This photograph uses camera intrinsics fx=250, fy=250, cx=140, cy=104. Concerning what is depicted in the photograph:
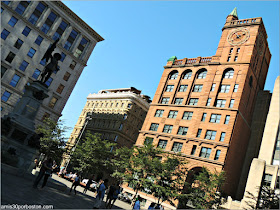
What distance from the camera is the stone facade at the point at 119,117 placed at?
69.7 metres

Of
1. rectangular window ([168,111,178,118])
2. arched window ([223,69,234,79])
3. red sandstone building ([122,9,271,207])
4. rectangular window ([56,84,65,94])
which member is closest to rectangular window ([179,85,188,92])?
red sandstone building ([122,9,271,207])

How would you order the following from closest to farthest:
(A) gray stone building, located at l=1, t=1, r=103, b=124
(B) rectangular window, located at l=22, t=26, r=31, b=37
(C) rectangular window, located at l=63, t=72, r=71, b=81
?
(A) gray stone building, located at l=1, t=1, r=103, b=124
(B) rectangular window, located at l=22, t=26, r=31, b=37
(C) rectangular window, located at l=63, t=72, r=71, b=81

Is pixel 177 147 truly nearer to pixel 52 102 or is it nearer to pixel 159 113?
pixel 159 113

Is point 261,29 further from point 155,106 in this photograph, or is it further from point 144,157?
point 144,157

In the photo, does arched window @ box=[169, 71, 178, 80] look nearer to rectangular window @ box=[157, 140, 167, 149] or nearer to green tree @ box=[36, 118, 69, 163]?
rectangular window @ box=[157, 140, 167, 149]

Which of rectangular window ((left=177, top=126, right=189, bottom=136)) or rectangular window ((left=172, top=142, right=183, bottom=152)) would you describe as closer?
rectangular window ((left=172, top=142, right=183, bottom=152))

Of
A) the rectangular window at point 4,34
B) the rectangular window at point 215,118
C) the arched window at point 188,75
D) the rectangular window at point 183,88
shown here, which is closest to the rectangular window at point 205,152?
the rectangular window at point 215,118

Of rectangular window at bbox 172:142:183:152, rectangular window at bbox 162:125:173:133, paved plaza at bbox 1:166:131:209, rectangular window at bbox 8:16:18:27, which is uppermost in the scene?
rectangular window at bbox 8:16:18:27

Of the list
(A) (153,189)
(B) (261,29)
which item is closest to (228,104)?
(B) (261,29)

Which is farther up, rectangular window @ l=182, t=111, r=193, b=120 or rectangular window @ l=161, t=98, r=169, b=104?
rectangular window @ l=161, t=98, r=169, b=104

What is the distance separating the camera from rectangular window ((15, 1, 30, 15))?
48841 mm

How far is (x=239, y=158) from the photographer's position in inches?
1848

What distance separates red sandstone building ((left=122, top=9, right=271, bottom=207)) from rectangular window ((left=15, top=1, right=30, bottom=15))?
31.8 meters

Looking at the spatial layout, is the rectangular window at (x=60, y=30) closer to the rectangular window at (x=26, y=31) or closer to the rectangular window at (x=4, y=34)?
the rectangular window at (x=26, y=31)
